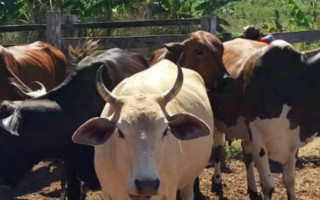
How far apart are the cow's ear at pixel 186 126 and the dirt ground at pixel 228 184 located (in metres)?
3.64

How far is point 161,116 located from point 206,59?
3.64 m

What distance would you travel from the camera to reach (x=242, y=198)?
29.9 ft

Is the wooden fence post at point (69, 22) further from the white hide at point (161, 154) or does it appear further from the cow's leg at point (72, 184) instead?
the white hide at point (161, 154)

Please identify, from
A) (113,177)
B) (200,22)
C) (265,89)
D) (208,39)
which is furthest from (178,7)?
(113,177)

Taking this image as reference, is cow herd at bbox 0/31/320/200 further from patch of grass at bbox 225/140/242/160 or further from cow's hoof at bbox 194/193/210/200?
patch of grass at bbox 225/140/242/160

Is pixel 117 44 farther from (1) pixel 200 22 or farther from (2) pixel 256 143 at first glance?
(2) pixel 256 143

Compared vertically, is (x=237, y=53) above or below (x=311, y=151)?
above

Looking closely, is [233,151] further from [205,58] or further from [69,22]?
[69,22]

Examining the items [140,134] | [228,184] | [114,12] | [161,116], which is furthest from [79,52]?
[114,12]

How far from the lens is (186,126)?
18.2 feet

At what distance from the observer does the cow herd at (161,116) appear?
5.41 metres

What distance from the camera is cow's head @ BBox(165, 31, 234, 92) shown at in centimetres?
857

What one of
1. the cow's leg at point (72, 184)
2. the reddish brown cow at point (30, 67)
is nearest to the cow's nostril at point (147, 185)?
the cow's leg at point (72, 184)

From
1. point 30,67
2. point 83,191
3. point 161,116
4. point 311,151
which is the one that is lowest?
point 311,151
